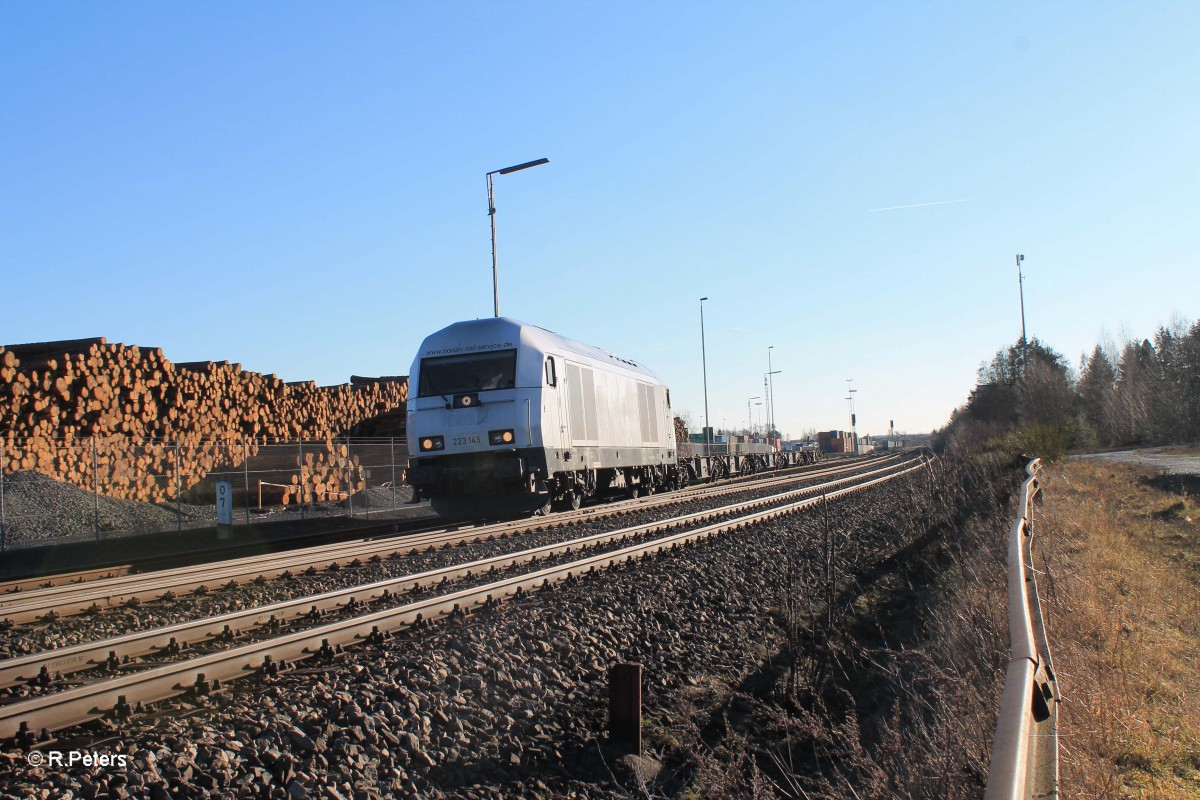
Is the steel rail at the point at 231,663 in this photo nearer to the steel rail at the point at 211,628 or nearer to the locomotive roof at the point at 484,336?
the steel rail at the point at 211,628

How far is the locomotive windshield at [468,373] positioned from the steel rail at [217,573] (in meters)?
2.46

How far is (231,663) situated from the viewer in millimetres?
5480

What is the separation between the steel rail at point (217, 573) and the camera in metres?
8.09

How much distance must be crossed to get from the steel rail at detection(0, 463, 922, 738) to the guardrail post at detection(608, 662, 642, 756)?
2175mm

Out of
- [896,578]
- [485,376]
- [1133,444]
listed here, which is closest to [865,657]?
[896,578]

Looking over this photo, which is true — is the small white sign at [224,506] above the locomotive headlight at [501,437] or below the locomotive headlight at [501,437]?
below

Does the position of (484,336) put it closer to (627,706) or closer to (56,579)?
(56,579)

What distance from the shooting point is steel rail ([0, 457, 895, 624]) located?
809 centimetres

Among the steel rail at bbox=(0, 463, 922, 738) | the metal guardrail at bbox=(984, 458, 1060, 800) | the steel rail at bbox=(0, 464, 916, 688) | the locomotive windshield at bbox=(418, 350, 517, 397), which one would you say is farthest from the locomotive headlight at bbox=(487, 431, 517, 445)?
the metal guardrail at bbox=(984, 458, 1060, 800)

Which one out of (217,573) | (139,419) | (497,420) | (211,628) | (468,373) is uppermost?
(468,373)

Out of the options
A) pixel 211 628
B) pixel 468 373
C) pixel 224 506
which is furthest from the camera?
pixel 468 373

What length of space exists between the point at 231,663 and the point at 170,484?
16.2 m

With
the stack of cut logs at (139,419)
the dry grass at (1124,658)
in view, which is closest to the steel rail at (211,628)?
the dry grass at (1124,658)

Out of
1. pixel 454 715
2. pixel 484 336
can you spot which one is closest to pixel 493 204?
pixel 484 336
